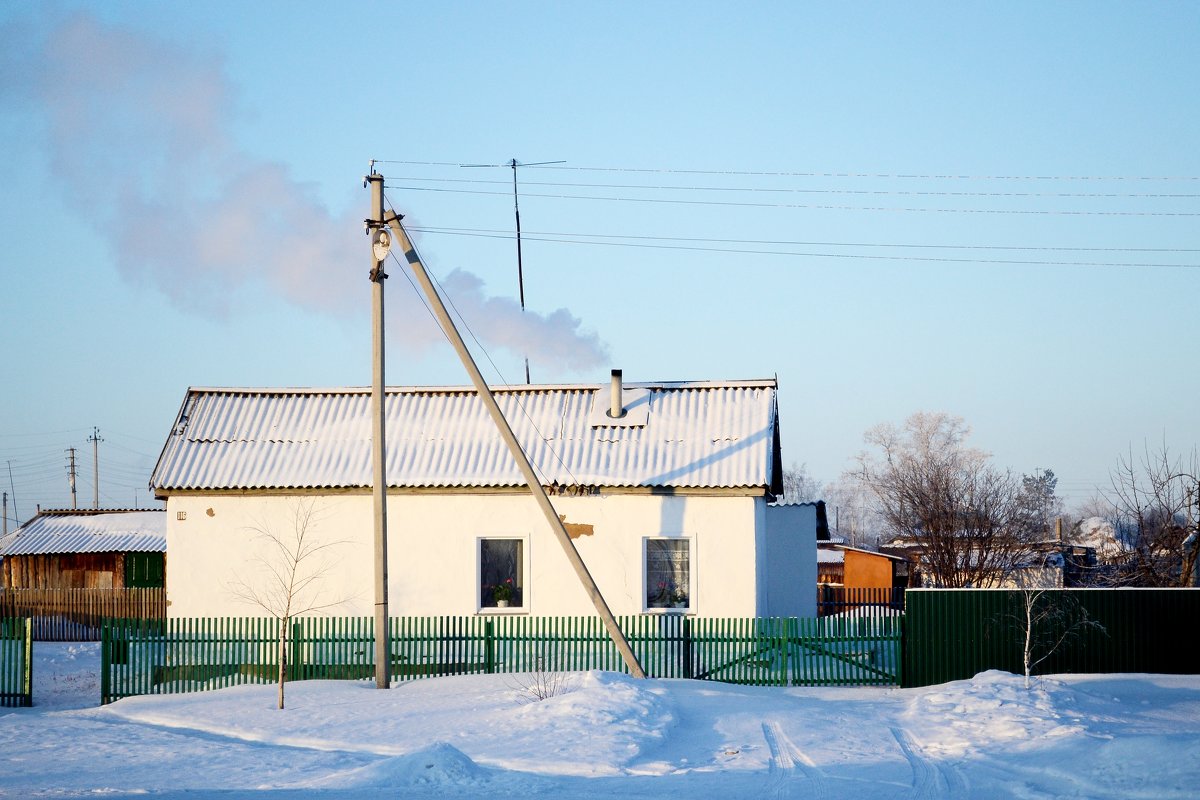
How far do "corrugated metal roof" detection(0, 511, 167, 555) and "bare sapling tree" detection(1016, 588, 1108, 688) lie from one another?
102ft

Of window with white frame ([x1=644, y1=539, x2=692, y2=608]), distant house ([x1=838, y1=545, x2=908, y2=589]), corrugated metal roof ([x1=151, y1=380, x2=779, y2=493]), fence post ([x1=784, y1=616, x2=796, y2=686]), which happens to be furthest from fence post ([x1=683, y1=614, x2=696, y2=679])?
distant house ([x1=838, y1=545, x2=908, y2=589])

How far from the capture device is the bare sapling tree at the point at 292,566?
22.3m

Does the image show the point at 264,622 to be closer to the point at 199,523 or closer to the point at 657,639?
the point at 199,523

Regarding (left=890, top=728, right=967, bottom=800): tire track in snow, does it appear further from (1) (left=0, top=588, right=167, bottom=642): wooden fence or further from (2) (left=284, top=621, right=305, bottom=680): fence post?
(1) (left=0, top=588, right=167, bottom=642): wooden fence

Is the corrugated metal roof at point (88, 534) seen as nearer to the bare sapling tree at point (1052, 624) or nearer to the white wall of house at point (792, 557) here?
the white wall of house at point (792, 557)

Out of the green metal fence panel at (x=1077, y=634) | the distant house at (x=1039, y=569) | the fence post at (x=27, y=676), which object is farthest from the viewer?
the distant house at (x=1039, y=569)

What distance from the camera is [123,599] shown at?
1362 inches

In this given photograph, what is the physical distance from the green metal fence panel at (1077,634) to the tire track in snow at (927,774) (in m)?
5.36

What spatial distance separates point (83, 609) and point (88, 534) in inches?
298

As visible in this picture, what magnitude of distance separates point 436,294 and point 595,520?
629 centimetres

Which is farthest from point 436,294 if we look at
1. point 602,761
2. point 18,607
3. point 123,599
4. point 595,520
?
point 18,607

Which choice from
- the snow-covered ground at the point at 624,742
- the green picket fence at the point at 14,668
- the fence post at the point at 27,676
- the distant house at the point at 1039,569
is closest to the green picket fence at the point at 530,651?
the snow-covered ground at the point at 624,742

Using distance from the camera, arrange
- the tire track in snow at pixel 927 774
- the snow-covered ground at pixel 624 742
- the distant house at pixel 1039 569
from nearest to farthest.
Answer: the tire track in snow at pixel 927 774 < the snow-covered ground at pixel 624 742 < the distant house at pixel 1039 569

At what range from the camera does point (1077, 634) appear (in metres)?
18.6
